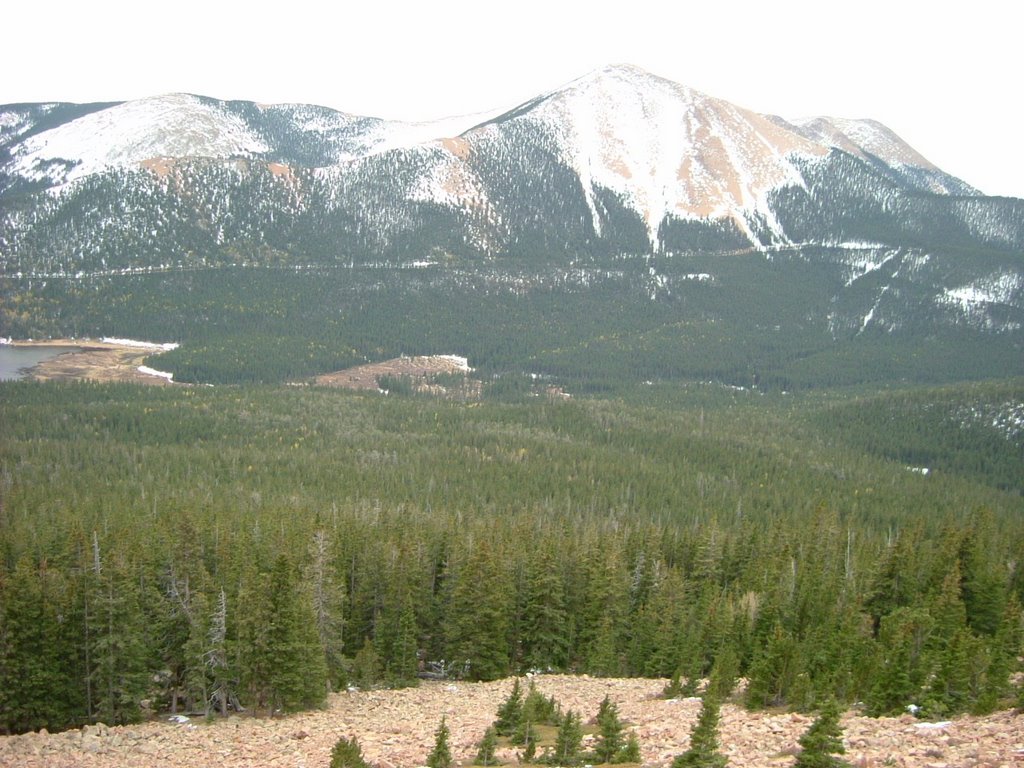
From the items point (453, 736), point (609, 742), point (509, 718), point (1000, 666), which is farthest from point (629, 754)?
point (1000, 666)

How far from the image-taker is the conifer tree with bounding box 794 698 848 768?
1082 inches

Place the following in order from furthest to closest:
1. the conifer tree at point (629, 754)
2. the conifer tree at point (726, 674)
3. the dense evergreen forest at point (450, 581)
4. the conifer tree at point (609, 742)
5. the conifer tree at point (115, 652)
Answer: the conifer tree at point (115, 652), the dense evergreen forest at point (450, 581), the conifer tree at point (726, 674), the conifer tree at point (609, 742), the conifer tree at point (629, 754)

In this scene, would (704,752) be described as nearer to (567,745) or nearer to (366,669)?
(567,745)

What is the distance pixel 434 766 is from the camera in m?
34.2

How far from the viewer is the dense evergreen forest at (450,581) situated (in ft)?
156

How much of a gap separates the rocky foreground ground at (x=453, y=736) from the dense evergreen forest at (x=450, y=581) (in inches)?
99.7

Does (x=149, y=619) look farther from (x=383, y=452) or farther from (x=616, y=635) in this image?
(x=383, y=452)

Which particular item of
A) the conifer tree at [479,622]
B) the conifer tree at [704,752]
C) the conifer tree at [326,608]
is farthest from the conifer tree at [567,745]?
the conifer tree at [479,622]

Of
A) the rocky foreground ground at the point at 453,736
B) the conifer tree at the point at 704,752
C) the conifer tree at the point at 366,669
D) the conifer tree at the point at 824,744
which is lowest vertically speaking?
the conifer tree at the point at 366,669

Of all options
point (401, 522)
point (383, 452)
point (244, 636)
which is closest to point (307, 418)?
point (383, 452)

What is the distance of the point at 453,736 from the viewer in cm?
4091

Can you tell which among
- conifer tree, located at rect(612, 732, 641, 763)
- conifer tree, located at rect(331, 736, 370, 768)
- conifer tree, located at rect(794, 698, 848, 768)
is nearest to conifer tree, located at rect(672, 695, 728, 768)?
conifer tree, located at rect(794, 698, 848, 768)

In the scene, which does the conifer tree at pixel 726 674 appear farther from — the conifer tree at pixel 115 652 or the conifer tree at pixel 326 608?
the conifer tree at pixel 115 652

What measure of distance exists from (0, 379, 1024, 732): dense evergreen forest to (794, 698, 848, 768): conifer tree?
357 inches
